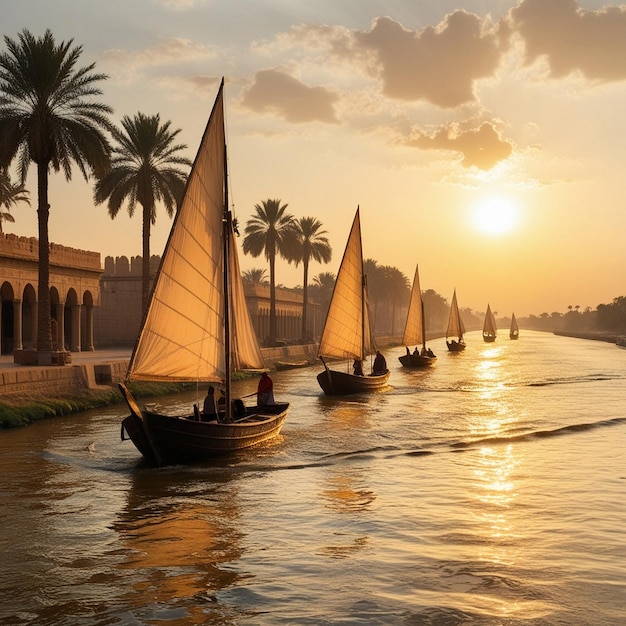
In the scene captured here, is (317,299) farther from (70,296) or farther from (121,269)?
(70,296)

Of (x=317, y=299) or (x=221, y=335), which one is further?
(x=317, y=299)

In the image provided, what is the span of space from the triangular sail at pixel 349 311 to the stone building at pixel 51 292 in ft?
42.5

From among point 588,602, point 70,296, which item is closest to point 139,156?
point 70,296

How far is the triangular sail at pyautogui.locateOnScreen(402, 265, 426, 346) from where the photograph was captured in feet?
220

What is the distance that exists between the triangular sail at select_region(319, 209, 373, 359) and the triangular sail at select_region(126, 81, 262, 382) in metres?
17.8

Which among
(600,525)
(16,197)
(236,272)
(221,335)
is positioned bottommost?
(600,525)

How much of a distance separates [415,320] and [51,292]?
30869 mm

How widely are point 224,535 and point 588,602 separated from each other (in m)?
5.47

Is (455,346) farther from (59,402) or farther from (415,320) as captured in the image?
(59,402)

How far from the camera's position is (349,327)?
131 ft

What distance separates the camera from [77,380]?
104 feet

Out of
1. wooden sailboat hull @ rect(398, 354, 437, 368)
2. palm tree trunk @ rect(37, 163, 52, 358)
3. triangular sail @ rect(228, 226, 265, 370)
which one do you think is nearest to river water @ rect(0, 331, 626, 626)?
triangular sail @ rect(228, 226, 265, 370)

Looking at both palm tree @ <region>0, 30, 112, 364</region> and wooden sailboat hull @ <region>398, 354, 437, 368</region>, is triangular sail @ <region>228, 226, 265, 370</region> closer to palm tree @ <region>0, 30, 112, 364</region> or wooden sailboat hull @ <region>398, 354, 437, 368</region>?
palm tree @ <region>0, 30, 112, 364</region>

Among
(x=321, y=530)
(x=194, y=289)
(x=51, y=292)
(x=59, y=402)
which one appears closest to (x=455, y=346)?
(x=51, y=292)
